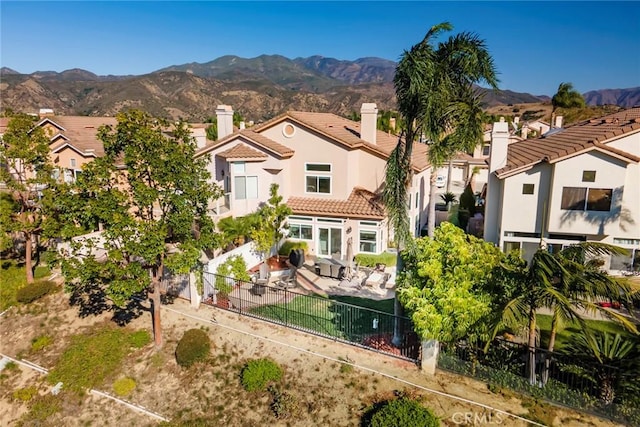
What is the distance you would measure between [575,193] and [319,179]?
525 inches

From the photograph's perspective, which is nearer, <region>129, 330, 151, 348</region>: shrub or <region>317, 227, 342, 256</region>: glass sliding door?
<region>129, 330, 151, 348</region>: shrub

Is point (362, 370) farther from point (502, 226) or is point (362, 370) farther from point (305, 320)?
point (502, 226)

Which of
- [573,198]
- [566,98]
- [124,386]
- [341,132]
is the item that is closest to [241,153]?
[341,132]

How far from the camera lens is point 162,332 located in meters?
16.0

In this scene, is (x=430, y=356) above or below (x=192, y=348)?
above

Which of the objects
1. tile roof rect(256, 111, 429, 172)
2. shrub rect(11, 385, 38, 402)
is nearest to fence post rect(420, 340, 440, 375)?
tile roof rect(256, 111, 429, 172)

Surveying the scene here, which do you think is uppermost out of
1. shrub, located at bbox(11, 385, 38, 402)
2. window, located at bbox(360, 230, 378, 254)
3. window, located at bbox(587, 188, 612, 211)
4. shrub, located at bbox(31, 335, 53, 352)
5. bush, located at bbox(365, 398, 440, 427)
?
window, located at bbox(587, 188, 612, 211)

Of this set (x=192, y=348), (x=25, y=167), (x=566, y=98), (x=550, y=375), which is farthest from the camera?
(x=566, y=98)

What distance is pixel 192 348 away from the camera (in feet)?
47.0

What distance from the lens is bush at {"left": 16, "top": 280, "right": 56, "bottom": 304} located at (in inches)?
741

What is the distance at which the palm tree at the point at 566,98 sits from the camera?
7388 cm

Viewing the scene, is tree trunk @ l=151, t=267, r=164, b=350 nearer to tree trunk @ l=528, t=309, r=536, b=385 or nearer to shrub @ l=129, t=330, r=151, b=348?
shrub @ l=129, t=330, r=151, b=348

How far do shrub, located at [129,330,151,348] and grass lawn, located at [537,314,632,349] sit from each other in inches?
572

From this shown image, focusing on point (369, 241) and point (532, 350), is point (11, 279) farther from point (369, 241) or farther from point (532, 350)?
point (532, 350)
